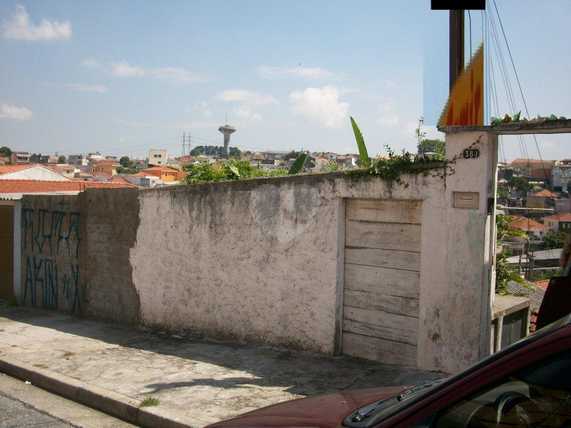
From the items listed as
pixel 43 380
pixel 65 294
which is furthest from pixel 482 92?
pixel 65 294

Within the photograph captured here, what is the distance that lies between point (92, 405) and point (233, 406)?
5.74 ft

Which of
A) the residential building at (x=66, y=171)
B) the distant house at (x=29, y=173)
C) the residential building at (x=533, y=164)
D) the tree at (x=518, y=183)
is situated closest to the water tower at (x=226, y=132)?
the residential building at (x=66, y=171)

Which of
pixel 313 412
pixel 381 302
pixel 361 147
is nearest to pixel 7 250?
pixel 361 147

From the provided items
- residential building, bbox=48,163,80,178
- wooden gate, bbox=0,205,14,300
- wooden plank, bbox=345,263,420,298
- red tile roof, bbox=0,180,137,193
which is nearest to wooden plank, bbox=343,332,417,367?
wooden plank, bbox=345,263,420,298

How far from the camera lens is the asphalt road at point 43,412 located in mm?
5938

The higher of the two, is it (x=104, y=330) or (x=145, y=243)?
(x=145, y=243)

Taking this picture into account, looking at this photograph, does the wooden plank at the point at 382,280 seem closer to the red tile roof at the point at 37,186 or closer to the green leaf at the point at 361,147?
the green leaf at the point at 361,147

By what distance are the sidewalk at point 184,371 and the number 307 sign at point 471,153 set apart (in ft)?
7.77

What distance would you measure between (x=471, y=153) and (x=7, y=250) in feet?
33.3

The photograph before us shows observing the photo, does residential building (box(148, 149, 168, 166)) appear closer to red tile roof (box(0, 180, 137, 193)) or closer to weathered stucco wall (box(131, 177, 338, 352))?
red tile roof (box(0, 180, 137, 193))

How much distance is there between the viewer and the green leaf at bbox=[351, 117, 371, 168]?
7.35 meters

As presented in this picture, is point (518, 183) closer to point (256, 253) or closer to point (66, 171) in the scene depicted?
point (256, 253)

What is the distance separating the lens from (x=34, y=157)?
129 m

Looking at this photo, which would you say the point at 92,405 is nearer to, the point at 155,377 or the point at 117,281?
the point at 155,377
